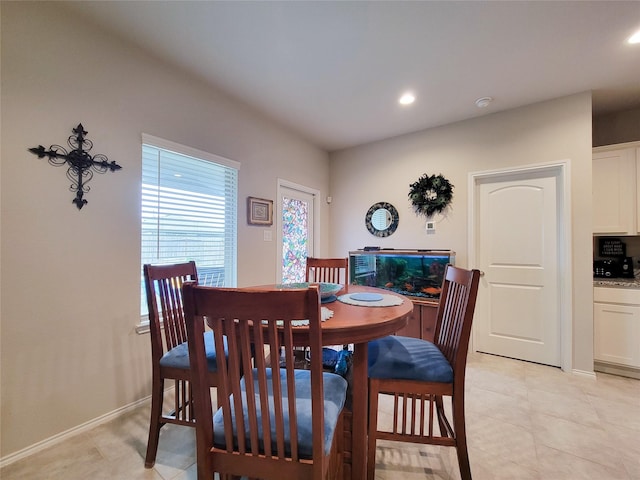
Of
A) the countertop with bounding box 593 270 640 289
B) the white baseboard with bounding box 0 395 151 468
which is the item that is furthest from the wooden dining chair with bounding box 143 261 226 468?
the countertop with bounding box 593 270 640 289

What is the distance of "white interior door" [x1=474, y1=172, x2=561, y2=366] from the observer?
103 inches

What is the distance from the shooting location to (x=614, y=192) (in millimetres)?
2562

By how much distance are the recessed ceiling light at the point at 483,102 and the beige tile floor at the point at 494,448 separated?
2.61 meters

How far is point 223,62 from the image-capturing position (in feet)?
6.86

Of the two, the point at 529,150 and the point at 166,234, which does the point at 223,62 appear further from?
the point at 529,150

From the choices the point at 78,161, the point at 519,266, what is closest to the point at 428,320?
the point at 519,266

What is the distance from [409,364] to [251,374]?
82 cm

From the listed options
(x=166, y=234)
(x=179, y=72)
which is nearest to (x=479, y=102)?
(x=179, y=72)

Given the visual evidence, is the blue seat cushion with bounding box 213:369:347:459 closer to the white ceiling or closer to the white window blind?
the white window blind

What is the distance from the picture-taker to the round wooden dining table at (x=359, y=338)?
1059mm

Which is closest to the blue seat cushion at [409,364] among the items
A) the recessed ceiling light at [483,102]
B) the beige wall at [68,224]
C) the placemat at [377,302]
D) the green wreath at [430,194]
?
the placemat at [377,302]

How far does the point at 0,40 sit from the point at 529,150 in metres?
3.98

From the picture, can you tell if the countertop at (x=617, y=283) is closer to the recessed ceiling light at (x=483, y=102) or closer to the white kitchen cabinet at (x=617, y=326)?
the white kitchen cabinet at (x=617, y=326)

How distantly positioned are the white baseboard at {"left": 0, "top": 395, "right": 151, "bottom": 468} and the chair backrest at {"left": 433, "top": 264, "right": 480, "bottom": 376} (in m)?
2.12
